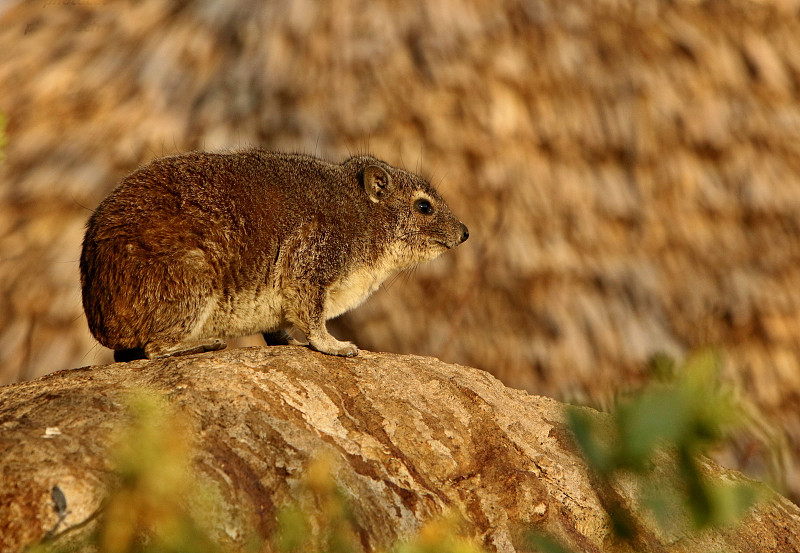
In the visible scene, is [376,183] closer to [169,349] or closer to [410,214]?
[410,214]

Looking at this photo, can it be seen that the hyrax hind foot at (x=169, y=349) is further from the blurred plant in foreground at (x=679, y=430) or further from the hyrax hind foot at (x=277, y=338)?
the blurred plant in foreground at (x=679, y=430)

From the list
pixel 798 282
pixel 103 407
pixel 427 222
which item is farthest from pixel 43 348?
pixel 798 282

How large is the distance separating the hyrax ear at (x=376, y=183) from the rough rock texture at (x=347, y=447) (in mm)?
1061

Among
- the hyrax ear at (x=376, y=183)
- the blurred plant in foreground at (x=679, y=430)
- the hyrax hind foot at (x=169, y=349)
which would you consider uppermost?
the blurred plant in foreground at (x=679, y=430)

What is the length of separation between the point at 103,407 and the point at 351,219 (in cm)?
208

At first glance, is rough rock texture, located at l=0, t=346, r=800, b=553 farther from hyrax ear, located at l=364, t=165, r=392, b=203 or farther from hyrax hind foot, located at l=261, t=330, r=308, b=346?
hyrax ear, located at l=364, t=165, r=392, b=203

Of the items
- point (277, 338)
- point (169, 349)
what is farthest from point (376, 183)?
point (169, 349)

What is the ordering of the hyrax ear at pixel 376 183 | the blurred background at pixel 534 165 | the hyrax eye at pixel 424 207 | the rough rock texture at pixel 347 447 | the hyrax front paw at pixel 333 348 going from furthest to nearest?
the blurred background at pixel 534 165
the hyrax eye at pixel 424 207
the hyrax ear at pixel 376 183
the hyrax front paw at pixel 333 348
the rough rock texture at pixel 347 447

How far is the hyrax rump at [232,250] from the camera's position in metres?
4.16

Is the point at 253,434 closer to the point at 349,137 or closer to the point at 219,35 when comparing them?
the point at 349,137

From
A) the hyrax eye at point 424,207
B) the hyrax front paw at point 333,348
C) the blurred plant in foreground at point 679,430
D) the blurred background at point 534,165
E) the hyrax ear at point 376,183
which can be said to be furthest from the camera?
the blurred background at point 534,165

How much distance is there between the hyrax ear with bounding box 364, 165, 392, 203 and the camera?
5070mm

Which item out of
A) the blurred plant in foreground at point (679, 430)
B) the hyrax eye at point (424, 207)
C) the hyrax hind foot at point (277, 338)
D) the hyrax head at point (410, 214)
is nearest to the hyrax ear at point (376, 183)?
the hyrax head at point (410, 214)

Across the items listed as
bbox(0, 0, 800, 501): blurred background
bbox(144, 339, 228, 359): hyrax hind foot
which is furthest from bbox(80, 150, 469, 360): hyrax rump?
bbox(0, 0, 800, 501): blurred background
